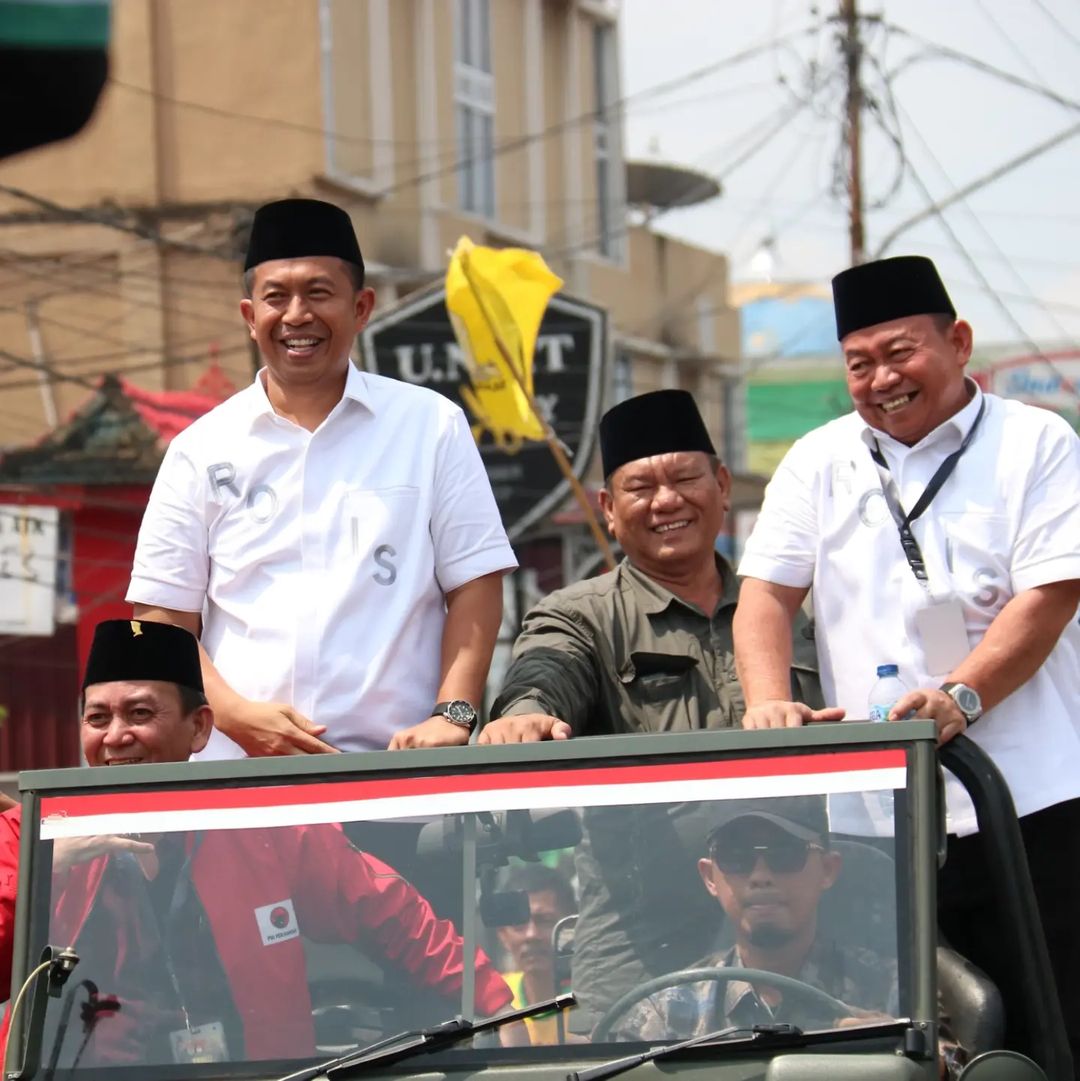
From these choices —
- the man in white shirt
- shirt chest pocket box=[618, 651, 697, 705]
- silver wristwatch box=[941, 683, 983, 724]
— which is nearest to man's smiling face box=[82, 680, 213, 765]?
the man in white shirt

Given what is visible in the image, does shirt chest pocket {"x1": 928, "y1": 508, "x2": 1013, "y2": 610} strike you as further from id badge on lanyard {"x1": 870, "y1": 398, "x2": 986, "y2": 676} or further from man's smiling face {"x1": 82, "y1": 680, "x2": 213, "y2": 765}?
man's smiling face {"x1": 82, "y1": 680, "x2": 213, "y2": 765}

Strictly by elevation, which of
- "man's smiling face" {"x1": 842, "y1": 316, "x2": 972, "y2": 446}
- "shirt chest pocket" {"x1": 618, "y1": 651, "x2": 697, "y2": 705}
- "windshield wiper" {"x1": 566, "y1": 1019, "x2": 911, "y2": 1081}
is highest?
"man's smiling face" {"x1": 842, "y1": 316, "x2": 972, "y2": 446}

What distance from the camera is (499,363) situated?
1238 cm

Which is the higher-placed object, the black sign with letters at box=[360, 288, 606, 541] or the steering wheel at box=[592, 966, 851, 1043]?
the black sign with letters at box=[360, 288, 606, 541]

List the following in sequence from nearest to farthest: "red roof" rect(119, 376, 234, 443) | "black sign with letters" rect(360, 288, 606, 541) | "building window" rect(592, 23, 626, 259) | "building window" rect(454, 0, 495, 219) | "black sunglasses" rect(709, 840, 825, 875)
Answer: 1. "black sunglasses" rect(709, 840, 825, 875)
2. "black sign with letters" rect(360, 288, 606, 541)
3. "red roof" rect(119, 376, 234, 443)
4. "building window" rect(454, 0, 495, 219)
5. "building window" rect(592, 23, 626, 259)

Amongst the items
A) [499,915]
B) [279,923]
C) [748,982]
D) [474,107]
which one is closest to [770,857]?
[748,982]

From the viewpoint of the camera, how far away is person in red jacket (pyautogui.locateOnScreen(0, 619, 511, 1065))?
2908 millimetres

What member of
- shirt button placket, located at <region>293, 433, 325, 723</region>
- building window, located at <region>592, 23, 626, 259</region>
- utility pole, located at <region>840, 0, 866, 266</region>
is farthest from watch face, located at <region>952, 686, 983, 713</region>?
building window, located at <region>592, 23, 626, 259</region>

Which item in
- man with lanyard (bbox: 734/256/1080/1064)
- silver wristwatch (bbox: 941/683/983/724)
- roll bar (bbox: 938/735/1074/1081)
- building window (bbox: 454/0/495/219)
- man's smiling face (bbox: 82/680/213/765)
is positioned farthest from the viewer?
building window (bbox: 454/0/495/219)

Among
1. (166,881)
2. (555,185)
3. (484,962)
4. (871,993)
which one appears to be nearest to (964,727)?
(871,993)

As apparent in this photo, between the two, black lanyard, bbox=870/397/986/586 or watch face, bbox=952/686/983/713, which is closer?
watch face, bbox=952/686/983/713

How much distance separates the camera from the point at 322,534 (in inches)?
156

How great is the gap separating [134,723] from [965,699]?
1.50 meters

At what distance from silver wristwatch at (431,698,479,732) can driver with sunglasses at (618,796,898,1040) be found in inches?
36.9
